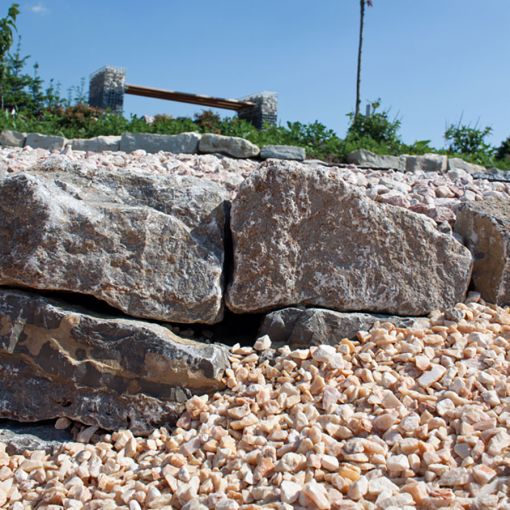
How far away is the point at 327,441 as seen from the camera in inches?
91.8

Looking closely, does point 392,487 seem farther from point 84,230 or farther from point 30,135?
point 30,135

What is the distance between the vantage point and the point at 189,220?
118 inches

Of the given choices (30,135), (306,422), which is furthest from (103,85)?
(306,422)

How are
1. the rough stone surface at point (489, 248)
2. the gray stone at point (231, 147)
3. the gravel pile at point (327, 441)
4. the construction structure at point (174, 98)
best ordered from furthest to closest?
1. the construction structure at point (174, 98)
2. the gray stone at point (231, 147)
3. the rough stone surface at point (489, 248)
4. the gravel pile at point (327, 441)

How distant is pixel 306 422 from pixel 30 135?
579cm

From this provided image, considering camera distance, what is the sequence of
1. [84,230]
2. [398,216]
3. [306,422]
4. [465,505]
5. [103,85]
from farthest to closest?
[103,85], [398,216], [84,230], [306,422], [465,505]

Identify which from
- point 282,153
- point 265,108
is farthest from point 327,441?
point 265,108

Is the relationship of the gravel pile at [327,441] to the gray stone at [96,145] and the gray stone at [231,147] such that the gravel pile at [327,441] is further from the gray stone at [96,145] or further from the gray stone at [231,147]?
the gray stone at [96,145]

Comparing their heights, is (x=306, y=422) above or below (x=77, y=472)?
above

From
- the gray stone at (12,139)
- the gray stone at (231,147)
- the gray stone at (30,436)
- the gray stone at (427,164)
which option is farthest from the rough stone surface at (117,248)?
the gray stone at (427,164)

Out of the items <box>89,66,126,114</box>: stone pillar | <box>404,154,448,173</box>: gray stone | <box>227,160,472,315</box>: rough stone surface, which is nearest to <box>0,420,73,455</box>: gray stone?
<box>227,160,472,315</box>: rough stone surface

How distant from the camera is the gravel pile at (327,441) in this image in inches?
83.0

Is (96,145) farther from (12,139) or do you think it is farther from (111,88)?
(111,88)

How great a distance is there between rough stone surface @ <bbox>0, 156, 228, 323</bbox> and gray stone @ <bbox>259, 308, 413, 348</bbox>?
0.93ft
